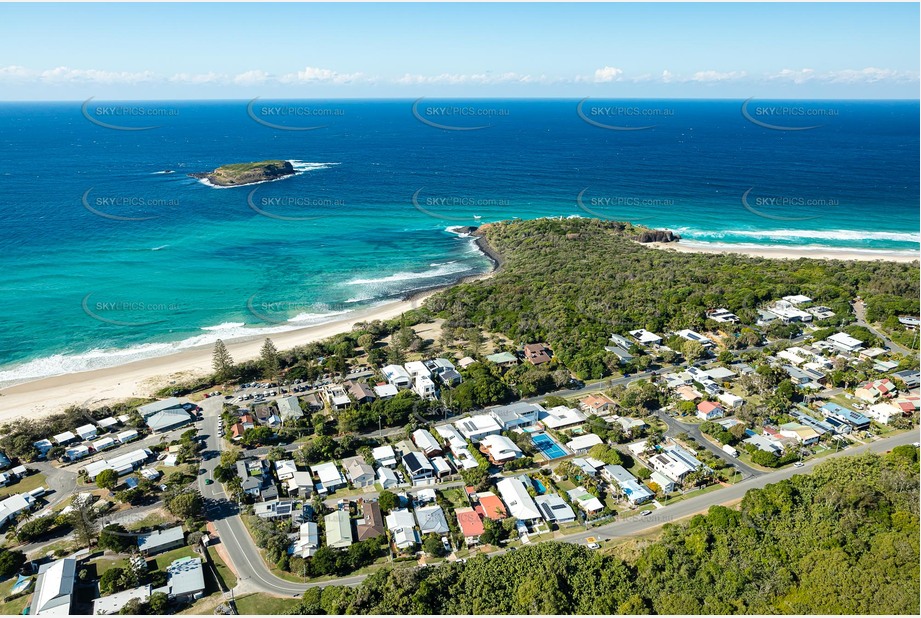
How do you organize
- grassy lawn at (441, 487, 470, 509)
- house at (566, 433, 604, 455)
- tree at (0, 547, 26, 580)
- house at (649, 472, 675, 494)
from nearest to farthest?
1. tree at (0, 547, 26, 580)
2. grassy lawn at (441, 487, 470, 509)
3. house at (649, 472, 675, 494)
4. house at (566, 433, 604, 455)

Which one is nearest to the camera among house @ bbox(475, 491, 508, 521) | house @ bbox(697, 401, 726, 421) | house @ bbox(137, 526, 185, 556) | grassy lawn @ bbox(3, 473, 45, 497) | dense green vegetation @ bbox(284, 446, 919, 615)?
dense green vegetation @ bbox(284, 446, 919, 615)

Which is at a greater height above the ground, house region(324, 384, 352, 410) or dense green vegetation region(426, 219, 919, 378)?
dense green vegetation region(426, 219, 919, 378)

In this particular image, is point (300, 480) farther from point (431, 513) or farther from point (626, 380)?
point (626, 380)

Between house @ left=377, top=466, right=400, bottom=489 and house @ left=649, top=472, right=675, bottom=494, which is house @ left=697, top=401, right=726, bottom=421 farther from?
house @ left=377, top=466, right=400, bottom=489

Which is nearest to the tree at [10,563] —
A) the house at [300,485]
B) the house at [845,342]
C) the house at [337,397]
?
the house at [300,485]

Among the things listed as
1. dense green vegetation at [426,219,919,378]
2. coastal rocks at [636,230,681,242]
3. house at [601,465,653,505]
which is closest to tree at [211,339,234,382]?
dense green vegetation at [426,219,919,378]

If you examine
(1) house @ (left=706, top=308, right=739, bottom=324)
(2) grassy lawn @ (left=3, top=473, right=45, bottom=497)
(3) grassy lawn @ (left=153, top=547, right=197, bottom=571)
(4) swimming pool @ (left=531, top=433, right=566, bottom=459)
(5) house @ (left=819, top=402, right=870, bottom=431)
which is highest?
(1) house @ (left=706, top=308, right=739, bottom=324)

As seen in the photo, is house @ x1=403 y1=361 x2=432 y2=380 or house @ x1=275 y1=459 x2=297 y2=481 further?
house @ x1=403 y1=361 x2=432 y2=380
